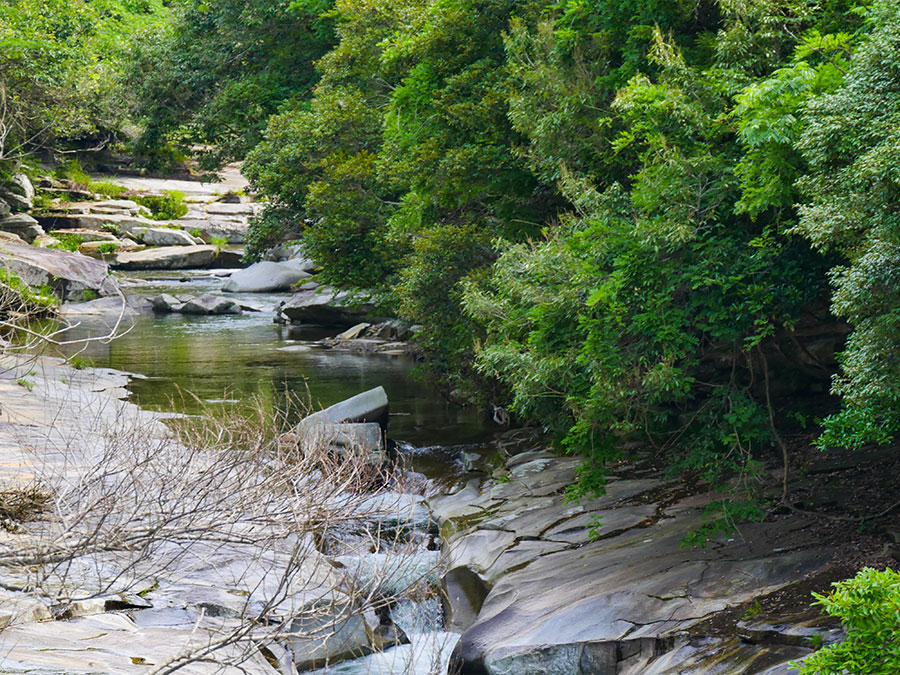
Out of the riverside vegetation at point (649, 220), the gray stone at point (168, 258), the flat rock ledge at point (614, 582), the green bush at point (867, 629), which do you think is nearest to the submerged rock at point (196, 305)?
the gray stone at point (168, 258)

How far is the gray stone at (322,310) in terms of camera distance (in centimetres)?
2676

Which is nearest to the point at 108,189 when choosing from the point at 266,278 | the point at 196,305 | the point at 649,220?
the point at 266,278

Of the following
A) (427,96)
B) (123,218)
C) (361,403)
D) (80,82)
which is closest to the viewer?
(361,403)

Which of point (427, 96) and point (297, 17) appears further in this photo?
point (297, 17)

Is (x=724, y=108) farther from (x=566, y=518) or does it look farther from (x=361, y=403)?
(x=361, y=403)

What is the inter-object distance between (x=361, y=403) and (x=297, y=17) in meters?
18.5

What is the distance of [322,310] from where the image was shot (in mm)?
27484

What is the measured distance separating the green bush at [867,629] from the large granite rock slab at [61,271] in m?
25.5

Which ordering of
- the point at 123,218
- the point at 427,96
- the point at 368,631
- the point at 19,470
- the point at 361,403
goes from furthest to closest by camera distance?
the point at 123,218 → the point at 427,96 → the point at 361,403 → the point at 19,470 → the point at 368,631

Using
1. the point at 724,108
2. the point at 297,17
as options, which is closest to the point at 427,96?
the point at 724,108

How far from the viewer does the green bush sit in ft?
14.7

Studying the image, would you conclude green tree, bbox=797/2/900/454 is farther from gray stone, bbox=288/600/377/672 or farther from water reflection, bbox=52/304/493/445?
water reflection, bbox=52/304/493/445

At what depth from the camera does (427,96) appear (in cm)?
1581

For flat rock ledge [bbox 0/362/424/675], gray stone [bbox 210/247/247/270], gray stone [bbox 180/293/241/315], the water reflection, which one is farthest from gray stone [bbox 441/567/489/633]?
gray stone [bbox 210/247/247/270]
